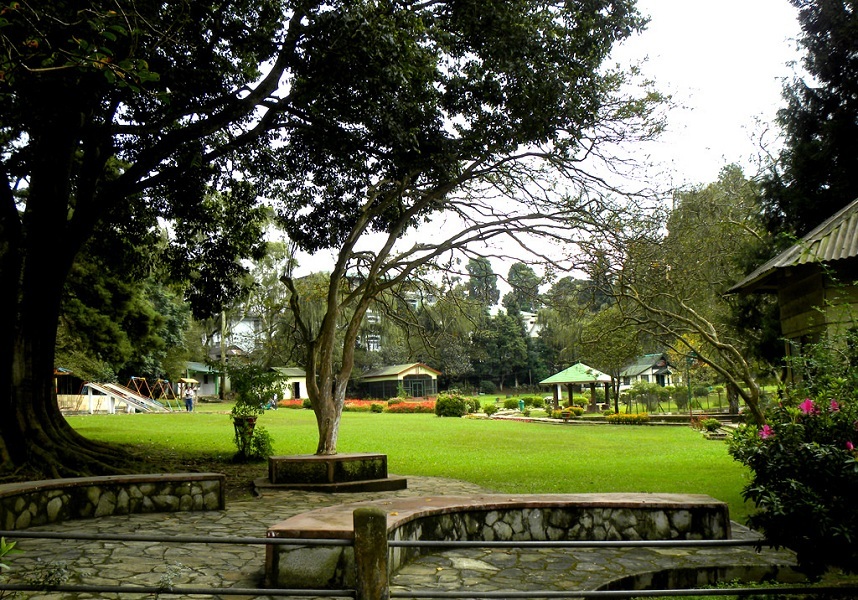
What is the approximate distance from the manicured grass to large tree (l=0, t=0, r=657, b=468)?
4330 mm

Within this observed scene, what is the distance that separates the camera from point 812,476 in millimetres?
Answer: 4688

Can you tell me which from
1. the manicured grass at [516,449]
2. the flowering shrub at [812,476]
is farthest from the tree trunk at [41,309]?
the flowering shrub at [812,476]

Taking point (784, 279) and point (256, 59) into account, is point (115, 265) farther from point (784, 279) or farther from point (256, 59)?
point (784, 279)

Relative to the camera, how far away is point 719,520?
25.1ft

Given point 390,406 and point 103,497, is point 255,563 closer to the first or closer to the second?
point 103,497

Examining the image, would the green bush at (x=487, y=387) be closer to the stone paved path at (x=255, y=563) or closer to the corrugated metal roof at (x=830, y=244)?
the corrugated metal roof at (x=830, y=244)

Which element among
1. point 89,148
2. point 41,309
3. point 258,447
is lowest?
point 258,447

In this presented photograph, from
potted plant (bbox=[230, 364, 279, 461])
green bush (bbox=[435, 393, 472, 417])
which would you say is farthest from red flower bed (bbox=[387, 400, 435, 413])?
potted plant (bbox=[230, 364, 279, 461])

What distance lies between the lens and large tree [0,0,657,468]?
9727 millimetres

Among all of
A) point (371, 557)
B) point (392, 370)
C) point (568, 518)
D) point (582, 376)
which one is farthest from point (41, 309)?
point (392, 370)

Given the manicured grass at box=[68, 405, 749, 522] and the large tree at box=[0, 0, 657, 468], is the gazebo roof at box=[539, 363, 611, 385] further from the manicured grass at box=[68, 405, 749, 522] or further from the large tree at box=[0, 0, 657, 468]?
the large tree at box=[0, 0, 657, 468]

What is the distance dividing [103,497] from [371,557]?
Answer: 6.45 meters

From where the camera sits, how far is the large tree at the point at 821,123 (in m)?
13.3

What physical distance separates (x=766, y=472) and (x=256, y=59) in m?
9.10
